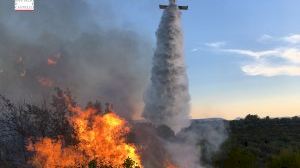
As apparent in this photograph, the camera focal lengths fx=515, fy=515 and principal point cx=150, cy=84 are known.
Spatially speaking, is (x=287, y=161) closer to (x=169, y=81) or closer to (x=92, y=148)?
(x=169, y=81)

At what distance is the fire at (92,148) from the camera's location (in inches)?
2119

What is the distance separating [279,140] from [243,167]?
43292mm

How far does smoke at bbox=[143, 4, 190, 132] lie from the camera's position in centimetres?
7788

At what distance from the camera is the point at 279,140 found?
115938 millimetres

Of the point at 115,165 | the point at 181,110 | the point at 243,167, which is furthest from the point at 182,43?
the point at 115,165

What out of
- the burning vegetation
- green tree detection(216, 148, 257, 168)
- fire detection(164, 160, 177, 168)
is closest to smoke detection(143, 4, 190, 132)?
green tree detection(216, 148, 257, 168)

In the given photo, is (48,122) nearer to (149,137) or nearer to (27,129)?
(27,129)

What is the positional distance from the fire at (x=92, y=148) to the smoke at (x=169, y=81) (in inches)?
876

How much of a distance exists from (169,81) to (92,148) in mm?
29808

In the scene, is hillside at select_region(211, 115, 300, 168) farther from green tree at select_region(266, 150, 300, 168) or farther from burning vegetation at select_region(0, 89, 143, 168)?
burning vegetation at select_region(0, 89, 143, 168)

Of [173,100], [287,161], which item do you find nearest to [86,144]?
[173,100]

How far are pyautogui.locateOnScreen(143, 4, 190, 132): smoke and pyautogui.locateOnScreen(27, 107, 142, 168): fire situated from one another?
22.2 metres

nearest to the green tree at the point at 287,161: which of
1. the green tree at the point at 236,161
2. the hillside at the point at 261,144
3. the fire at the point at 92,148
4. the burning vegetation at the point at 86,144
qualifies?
the hillside at the point at 261,144

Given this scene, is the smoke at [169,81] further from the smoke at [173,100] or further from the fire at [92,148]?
the fire at [92,148]
